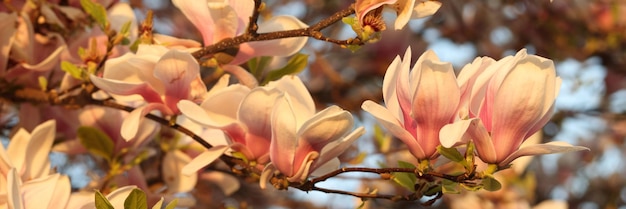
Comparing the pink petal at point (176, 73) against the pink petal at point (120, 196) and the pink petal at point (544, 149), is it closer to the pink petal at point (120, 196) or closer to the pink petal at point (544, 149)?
the pink petal at point (120, 196)

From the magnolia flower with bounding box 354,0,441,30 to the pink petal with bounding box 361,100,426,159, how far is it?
7cm

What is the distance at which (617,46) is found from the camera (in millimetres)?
2105

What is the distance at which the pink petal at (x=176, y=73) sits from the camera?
718 mm

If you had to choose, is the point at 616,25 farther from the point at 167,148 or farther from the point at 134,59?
the point at 134,59

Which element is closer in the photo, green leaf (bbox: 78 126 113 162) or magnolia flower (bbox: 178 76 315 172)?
magnolia flower (bbox: 178 76 315 172)

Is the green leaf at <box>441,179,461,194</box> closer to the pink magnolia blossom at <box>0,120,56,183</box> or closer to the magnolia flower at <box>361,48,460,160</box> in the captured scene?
the magnolia flower at <box>361,48,460,160</box>

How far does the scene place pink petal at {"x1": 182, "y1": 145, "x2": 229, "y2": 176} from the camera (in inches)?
29.3

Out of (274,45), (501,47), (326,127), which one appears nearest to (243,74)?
(274,45)

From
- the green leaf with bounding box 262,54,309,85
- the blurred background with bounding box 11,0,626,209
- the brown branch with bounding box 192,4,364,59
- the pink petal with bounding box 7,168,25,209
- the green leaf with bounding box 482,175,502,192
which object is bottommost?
the blurred background with bounding box 11,0,626,209

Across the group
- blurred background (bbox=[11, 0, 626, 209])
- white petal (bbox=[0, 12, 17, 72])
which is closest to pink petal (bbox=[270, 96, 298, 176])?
white petal (bbox=[0, 12, 17, 72])

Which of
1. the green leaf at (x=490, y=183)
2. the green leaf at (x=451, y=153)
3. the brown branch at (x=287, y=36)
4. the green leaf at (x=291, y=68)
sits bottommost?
the green leaf at (x=490, y=183)

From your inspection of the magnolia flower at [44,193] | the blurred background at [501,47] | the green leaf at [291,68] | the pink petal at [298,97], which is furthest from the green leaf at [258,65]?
the blurred background at [501,47]

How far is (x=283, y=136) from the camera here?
0.69 m

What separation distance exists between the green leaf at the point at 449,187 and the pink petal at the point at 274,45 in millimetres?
205
